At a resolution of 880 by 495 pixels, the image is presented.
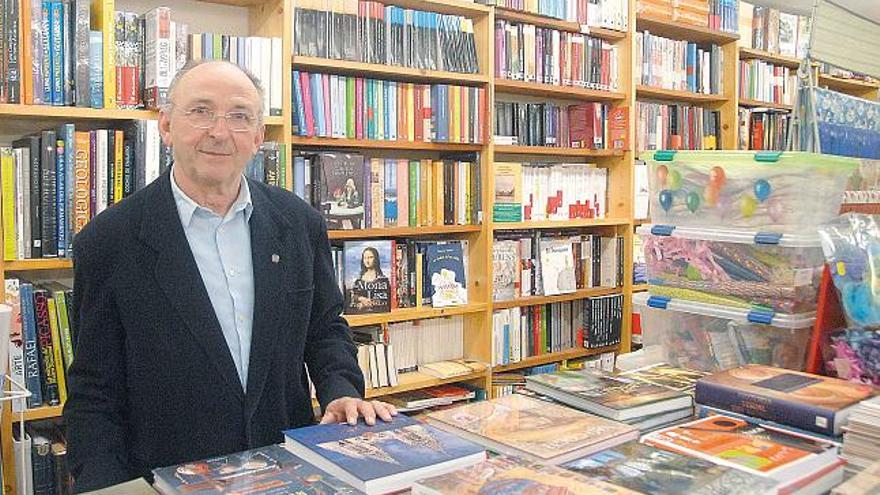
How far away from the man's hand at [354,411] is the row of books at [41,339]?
1280 millimetres

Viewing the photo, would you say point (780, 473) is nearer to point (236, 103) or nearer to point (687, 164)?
point (687, 164)

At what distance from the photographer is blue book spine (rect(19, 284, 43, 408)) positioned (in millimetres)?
2334

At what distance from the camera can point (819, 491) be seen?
109 centimetres

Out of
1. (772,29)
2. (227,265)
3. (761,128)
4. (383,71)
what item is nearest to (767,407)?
(227,265)

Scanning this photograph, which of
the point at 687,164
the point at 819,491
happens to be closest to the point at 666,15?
the point at 687,164

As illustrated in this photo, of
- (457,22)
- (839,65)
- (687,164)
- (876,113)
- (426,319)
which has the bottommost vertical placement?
(426,319)

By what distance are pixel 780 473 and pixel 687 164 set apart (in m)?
1.02

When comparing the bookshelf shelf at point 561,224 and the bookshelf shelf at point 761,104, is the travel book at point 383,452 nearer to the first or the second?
the bookshelf shelf at point 561,224

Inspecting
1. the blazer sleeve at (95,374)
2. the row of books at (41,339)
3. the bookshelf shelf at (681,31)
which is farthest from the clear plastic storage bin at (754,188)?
the bookshelf shelf at (681,31)

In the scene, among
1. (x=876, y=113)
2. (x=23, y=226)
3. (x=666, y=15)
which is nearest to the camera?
(x=876, y=113)

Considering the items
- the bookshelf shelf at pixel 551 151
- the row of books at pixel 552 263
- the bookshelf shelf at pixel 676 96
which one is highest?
the bookshelf shelf at pixel 676 96

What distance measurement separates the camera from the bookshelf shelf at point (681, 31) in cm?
414

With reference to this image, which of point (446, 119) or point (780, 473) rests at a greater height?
point (446, 119)

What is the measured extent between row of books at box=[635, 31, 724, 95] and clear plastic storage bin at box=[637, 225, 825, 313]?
7.69 ft
